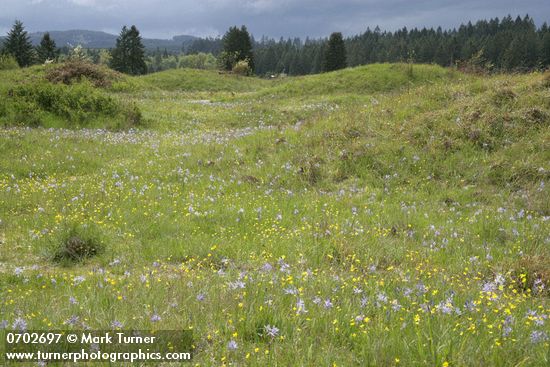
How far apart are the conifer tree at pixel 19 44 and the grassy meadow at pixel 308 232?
212 ft

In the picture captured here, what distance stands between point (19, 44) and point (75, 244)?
79.5m

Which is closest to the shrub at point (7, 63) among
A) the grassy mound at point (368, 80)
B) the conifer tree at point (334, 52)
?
the grassy mound at point (368, 80)

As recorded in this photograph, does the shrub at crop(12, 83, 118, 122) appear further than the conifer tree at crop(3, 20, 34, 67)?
No

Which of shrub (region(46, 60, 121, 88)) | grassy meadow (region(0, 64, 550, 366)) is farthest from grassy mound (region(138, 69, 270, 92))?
grassy meadow (region(0, 64, 550, 366))

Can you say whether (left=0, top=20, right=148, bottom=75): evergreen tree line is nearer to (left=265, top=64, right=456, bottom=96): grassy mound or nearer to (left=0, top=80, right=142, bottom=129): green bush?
(left=265, top=64, right=456, bottom=96): grassy mound

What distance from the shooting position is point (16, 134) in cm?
1420

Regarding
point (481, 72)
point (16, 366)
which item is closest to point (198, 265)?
point (16, 366)

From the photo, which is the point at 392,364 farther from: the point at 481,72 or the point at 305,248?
the point at 481,72

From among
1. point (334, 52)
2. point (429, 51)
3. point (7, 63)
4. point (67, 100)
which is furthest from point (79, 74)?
point (429, 51)

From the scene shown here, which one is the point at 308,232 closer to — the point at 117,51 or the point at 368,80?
the point at 368,80

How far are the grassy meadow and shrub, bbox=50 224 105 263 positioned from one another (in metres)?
0.03

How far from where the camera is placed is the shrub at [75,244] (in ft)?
21.1

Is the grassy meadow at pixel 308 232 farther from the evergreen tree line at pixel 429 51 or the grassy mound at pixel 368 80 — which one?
the evergreen tree line at pixel 429 51

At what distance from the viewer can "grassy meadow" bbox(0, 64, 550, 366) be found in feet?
12.7
